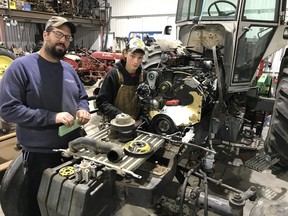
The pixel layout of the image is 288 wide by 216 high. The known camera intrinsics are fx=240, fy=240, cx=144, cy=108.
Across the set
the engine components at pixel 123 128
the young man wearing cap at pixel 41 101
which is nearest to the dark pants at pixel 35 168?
the young man wearing cap at pixel 41 101

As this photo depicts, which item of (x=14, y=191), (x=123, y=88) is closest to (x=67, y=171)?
(x=14, y=191)

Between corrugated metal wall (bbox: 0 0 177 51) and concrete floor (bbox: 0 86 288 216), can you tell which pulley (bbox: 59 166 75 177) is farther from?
corrugated metal wall (bbox: 0 0 177 51)

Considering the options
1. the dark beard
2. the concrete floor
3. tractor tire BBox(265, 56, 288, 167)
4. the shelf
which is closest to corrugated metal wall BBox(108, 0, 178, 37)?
the shelf

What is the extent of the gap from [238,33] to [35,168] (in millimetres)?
2452

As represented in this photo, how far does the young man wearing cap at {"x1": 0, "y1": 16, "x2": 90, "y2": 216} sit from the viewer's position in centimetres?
156

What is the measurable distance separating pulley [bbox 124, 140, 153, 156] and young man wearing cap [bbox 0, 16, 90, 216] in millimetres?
481

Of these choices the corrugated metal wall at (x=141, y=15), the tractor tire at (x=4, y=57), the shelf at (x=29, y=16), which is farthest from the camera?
the corrugated metal wall at (x=141, y=15)

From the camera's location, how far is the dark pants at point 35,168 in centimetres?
175

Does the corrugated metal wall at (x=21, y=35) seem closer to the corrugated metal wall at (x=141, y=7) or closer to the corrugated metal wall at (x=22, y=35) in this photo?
the corrugated metal wall at (x=22, y=35)

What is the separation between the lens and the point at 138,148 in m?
1.36

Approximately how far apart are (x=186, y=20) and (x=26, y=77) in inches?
94.4

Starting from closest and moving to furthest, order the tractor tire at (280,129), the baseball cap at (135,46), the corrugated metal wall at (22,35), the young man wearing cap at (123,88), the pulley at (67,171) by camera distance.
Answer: the pulley at (67,171), the tractor tire at (280,129), the baseball cap at (135,46), the young man wearing cap at (123,88), the corrugated metal wall at (22,35)

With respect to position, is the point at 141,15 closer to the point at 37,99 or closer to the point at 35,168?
the point at 37,99

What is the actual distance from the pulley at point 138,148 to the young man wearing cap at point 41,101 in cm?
48
